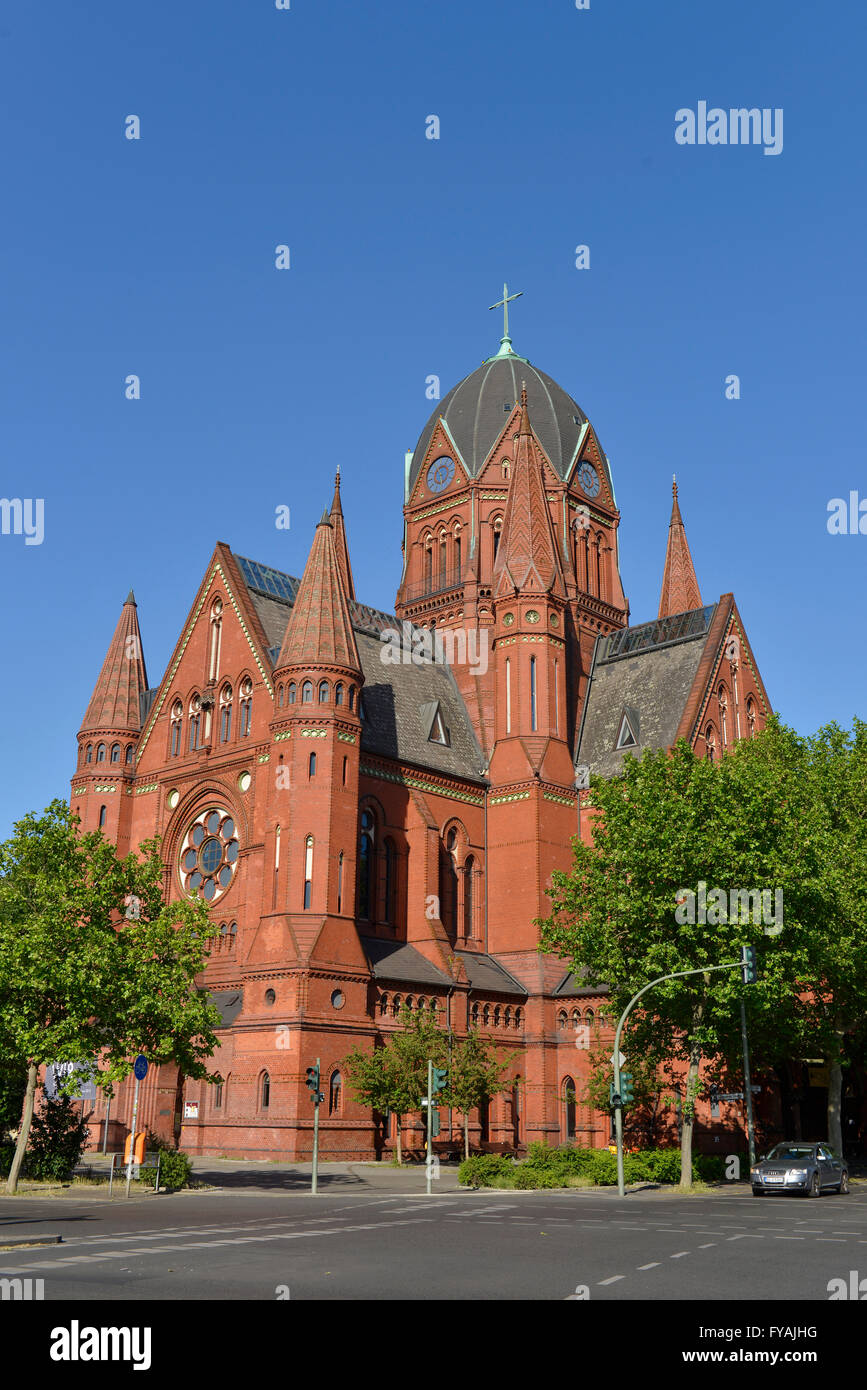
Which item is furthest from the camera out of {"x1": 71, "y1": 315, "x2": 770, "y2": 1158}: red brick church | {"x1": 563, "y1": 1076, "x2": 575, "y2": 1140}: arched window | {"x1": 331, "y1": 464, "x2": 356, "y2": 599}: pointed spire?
{"x1": 331, "y1": 464, "x2": 356, "y2": 599}: pointed spire

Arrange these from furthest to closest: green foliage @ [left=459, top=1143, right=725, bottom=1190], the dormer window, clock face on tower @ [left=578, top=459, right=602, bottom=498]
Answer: clock face on tower @ [left=578, top=459, right=602, bottom=498] < the dormer window < green foliage @ [left=459, top=1143, right=725, bottom=1190]

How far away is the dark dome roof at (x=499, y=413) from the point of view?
Answer: 69.6 metres

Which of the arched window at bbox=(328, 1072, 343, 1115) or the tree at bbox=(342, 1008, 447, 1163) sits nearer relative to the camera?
the tree at bbox=(342, 1008, 447, 1163)

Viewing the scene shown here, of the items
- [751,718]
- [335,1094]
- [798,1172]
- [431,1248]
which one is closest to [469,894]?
[335,1094]

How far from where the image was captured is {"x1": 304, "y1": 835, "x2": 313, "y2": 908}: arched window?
1809 inches

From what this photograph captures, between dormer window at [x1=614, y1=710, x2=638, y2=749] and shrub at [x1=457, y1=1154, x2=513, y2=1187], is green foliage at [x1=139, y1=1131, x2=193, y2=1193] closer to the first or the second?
shrub at [x1=457, y1=1154, x2=513, y2=1187]

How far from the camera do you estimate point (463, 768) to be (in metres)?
57.5

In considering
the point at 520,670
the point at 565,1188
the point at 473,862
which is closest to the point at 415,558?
the point at 520,670

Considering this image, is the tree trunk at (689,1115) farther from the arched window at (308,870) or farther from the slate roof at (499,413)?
the slate roof at (499,413)

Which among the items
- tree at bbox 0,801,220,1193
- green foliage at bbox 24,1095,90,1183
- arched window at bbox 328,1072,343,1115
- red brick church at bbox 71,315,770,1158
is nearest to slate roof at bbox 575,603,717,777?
red brick church at bbox 71,315,770,1158

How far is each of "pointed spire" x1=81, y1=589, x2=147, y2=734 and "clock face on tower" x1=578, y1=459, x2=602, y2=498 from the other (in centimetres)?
2607

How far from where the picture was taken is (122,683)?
59.5m

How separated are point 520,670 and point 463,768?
17.1 feet

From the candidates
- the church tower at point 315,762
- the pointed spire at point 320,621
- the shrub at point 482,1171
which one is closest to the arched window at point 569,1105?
the church tower at point 315,762
